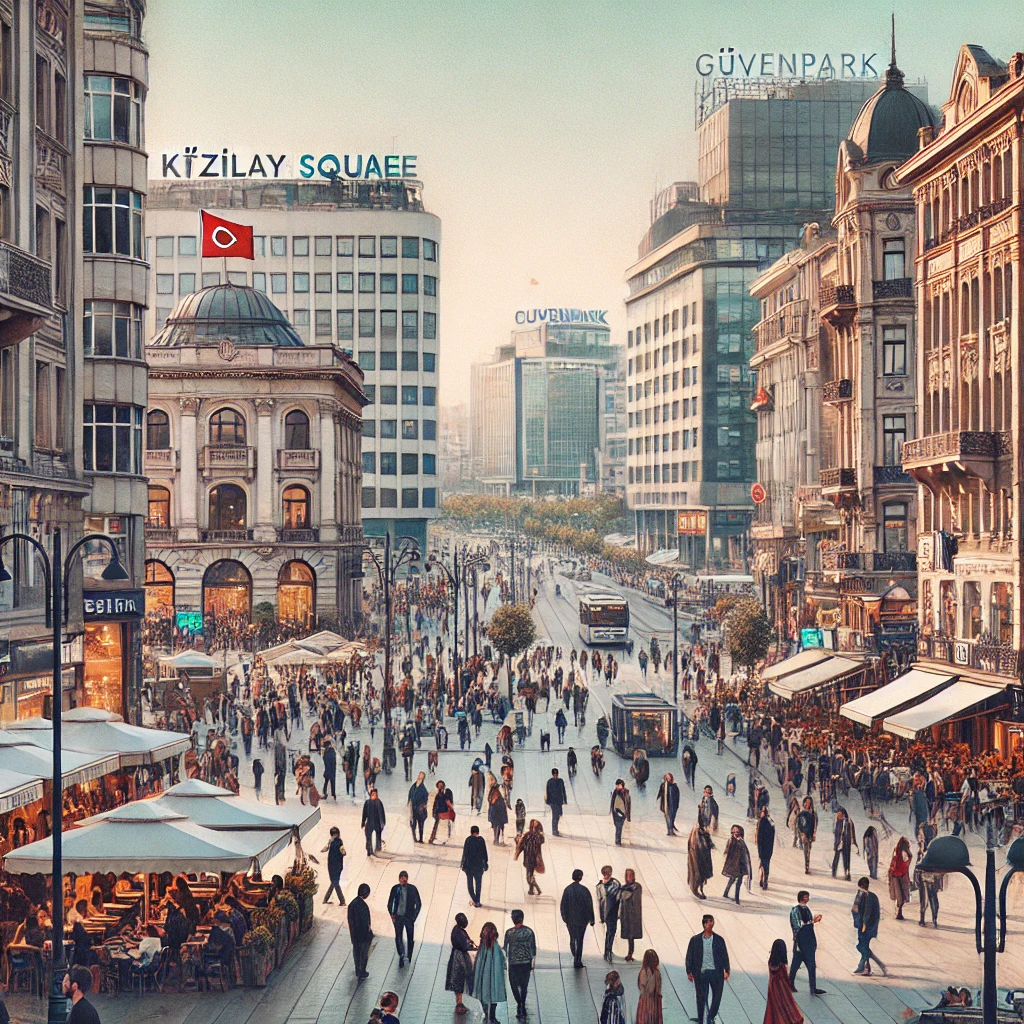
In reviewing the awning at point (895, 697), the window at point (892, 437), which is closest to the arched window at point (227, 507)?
the window at point (892, 437)

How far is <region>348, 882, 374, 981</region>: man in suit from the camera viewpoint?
77.3 ft

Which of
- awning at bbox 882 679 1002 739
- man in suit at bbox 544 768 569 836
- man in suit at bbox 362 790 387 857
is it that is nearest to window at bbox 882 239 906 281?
awning at bbox 882 679 1002 739

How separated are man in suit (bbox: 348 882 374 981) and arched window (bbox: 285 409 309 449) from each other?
7254cm

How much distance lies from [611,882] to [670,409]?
141317 mm

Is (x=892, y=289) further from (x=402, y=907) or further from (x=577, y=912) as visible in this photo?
(x=402, y=907)

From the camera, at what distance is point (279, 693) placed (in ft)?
217

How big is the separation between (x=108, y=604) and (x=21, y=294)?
48.4 ft

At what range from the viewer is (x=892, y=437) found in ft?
209

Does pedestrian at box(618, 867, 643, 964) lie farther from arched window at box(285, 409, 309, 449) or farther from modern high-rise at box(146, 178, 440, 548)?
modern high-rise at box(146, 178, 440, 548)

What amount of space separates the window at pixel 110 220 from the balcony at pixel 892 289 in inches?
1118

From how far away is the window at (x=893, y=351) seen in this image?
208 feet

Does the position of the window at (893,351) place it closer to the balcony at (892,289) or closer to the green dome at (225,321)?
the balcony at (892,289)

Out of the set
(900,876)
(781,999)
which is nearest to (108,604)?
(900,876)

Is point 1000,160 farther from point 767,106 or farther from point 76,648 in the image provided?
point 767,106
